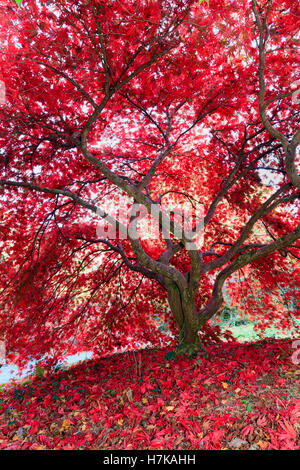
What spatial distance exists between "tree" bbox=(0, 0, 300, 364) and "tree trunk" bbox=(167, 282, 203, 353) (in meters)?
0.03

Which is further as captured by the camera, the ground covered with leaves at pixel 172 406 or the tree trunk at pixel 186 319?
the tree trunk at pixel 186 319

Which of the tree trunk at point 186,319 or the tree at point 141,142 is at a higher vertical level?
the tree at point 141,142

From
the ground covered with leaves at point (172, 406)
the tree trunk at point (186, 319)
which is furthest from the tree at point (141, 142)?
the ground covered with leaves at point (172, 406)

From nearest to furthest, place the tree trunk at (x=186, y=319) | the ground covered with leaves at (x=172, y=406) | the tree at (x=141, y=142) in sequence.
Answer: the ground covered with leaves at (x=172, y=406) → the tree at (x=141, y=142) → the tree trunk at (x=186, y=319)

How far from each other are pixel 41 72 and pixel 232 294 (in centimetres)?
785

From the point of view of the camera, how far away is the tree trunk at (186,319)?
495 centimetres

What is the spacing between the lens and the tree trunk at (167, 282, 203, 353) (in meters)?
4.95

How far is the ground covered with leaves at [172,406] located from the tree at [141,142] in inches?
41.3

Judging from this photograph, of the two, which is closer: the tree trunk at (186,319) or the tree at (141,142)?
the tree at (141,142)

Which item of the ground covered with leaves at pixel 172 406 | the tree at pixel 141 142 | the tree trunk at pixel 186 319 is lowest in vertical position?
the ground covered with leaves at pixel 172 406

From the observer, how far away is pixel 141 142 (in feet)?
18.1

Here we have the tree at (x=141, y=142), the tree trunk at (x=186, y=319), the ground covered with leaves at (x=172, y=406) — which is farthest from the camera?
the tree trunk at (x=186, y=319)

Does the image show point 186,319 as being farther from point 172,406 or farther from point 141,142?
point 141,142

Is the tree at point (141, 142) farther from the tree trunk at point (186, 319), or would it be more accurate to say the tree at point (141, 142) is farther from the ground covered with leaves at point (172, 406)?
the ground covered with leaves at point (172, 406)
